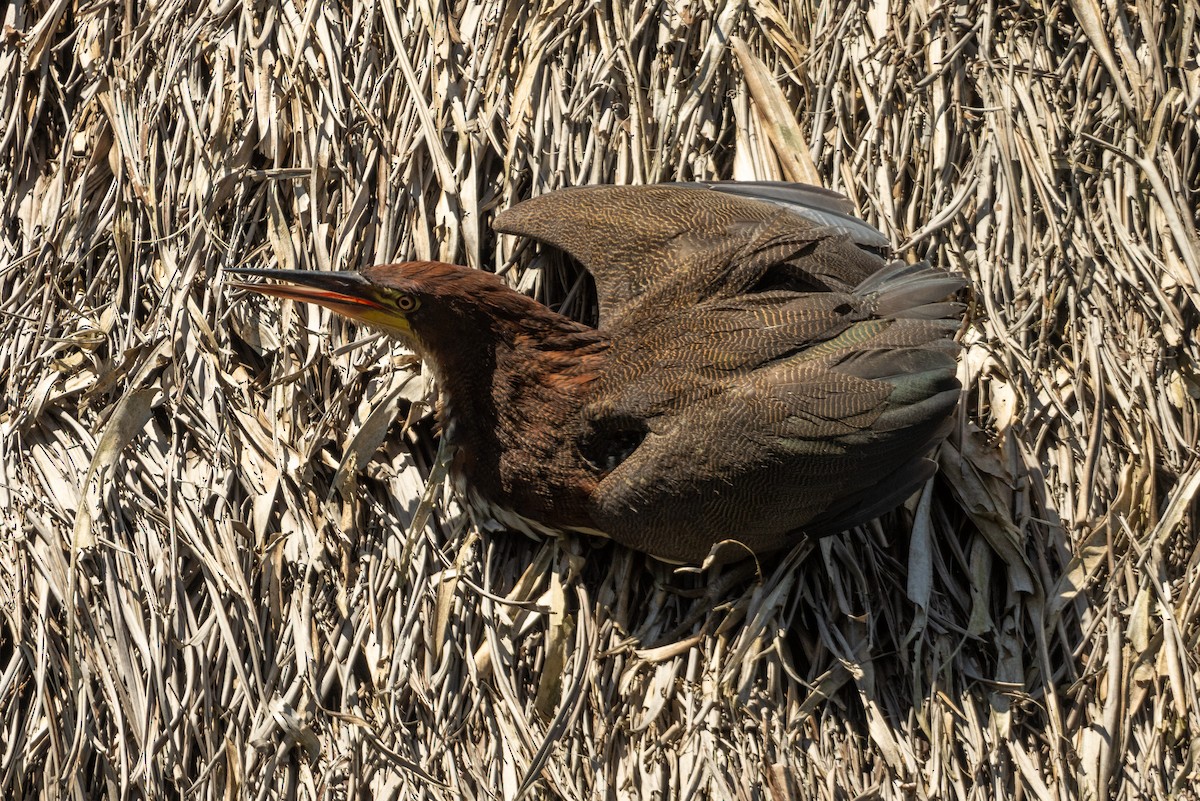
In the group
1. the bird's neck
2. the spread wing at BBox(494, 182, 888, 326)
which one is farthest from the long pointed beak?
the spread wing at BBox(494, 182, 888, 326)

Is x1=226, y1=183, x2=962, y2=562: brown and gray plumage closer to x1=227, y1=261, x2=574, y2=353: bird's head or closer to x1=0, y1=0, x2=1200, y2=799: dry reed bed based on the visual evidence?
x1=227, y1=261, x2=574, y2=353: bird's head

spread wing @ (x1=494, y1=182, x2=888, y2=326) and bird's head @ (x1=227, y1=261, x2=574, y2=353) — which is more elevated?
spread wing @ (x1=494, y1=182, x2=888, y2=326)

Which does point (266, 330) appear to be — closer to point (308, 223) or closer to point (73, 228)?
point (308, 223)

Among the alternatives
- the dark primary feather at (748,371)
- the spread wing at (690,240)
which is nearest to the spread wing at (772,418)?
the dark primary feather at (748,371)

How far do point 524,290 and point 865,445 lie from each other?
1132mm

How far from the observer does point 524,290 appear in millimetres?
4094

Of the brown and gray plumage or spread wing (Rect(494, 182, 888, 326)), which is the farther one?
spread wing (Rect(494, 182, 888, 326))

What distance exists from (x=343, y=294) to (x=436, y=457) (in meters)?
0.50

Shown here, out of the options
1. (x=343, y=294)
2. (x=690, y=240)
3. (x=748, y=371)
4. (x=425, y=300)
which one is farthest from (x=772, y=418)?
(x=343, y=294)

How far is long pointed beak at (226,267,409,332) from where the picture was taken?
3656mm

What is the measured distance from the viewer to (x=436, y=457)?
386 cm

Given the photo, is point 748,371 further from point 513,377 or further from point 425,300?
point 425,300

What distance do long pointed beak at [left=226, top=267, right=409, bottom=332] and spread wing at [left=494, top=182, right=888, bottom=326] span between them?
0.45 m

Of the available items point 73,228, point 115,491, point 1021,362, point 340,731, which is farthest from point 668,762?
point 73,228
